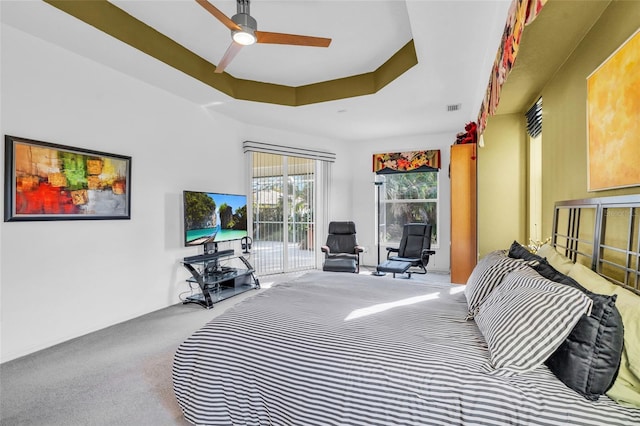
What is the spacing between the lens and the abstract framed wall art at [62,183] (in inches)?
95.0

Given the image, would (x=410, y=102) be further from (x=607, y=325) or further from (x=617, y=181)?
(x=607, y=325)

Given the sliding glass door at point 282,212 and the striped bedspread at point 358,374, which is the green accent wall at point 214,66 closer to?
the sliding glass door at point 282,212

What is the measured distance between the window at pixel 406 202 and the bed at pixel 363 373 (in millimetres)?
3937

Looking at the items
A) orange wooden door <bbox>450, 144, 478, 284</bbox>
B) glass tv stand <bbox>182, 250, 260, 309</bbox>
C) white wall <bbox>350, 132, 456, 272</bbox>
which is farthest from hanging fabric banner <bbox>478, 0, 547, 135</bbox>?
glass tv stand <bbox>182, 250, 260, 309</bbox>

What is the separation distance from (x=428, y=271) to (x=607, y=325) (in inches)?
187

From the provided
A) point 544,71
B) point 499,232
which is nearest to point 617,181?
point 544,71

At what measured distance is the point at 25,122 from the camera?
8.20 ft

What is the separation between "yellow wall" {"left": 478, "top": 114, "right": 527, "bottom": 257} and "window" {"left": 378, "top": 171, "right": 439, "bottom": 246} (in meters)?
2.27

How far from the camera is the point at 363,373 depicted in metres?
1.18


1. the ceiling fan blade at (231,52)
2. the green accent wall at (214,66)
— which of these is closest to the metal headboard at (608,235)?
the green accent wall at (214,66)

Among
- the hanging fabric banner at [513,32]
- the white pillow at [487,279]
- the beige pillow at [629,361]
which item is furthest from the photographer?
the white pillow at [487,279]

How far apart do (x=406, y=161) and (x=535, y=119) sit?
10.2 feet

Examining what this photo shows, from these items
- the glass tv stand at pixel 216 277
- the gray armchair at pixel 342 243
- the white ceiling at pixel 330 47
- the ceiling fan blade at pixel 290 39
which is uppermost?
the white ceiling at pixel 330 47

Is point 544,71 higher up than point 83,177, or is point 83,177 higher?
point 544,71
